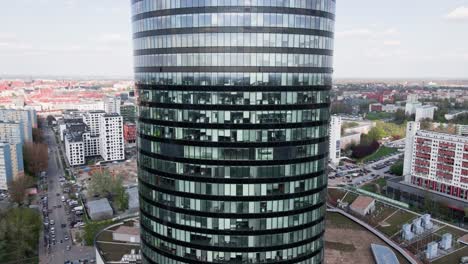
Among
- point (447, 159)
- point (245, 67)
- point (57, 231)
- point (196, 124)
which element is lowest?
point (57, 231)

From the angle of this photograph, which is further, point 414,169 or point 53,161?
point 53,161

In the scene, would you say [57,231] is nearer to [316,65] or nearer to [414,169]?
[316,65]

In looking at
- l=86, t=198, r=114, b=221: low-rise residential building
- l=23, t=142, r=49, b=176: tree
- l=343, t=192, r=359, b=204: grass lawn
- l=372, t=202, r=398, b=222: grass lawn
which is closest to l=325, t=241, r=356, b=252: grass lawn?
l=372, t=202, r=398, b=222: grass lawn

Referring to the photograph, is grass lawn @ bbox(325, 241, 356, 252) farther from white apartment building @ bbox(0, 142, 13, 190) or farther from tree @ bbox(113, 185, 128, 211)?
white apartment building @ bbox(0, 142, 13, 190)

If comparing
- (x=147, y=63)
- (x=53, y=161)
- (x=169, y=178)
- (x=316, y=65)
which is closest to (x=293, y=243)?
(x=169, y=178)

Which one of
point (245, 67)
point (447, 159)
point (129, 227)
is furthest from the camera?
point (447, 159)

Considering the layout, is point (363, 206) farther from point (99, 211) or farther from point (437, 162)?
point (99, 211)

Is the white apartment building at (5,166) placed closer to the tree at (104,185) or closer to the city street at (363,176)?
the tree at (104,185)
